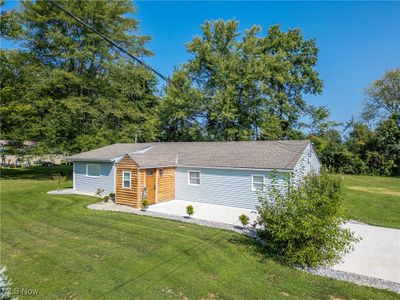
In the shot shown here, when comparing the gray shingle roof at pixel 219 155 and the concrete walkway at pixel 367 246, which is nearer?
the concrete walkway at pixel 367 246

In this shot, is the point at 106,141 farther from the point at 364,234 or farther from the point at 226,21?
the point at 364,234

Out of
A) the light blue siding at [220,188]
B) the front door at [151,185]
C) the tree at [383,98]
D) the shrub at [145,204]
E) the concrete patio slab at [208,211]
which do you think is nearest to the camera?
the concrete patio slab at [208,211]

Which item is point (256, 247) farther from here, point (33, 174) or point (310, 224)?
point (33, 174)

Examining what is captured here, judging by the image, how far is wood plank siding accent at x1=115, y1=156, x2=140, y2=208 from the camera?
14727mm

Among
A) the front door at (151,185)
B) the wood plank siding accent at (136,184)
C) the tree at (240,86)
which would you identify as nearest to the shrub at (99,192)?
the wood plank siding accent at (136,184)

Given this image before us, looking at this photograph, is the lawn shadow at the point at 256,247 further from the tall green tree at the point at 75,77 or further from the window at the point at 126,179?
the tall green tree at the point at 75,77

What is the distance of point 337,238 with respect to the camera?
7.60 meters

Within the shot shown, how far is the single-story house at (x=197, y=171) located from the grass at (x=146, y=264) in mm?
4331

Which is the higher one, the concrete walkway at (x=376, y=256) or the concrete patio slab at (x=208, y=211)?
the concrete patio slab at (x=208, y=211)

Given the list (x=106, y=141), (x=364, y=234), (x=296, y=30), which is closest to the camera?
(x=364, y=234)

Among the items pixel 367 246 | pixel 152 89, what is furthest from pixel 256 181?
pixel 152 89

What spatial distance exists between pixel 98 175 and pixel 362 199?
18.3 meters

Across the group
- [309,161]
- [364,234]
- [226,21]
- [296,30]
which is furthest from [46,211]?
[296,30]

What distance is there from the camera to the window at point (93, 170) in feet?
60.2
